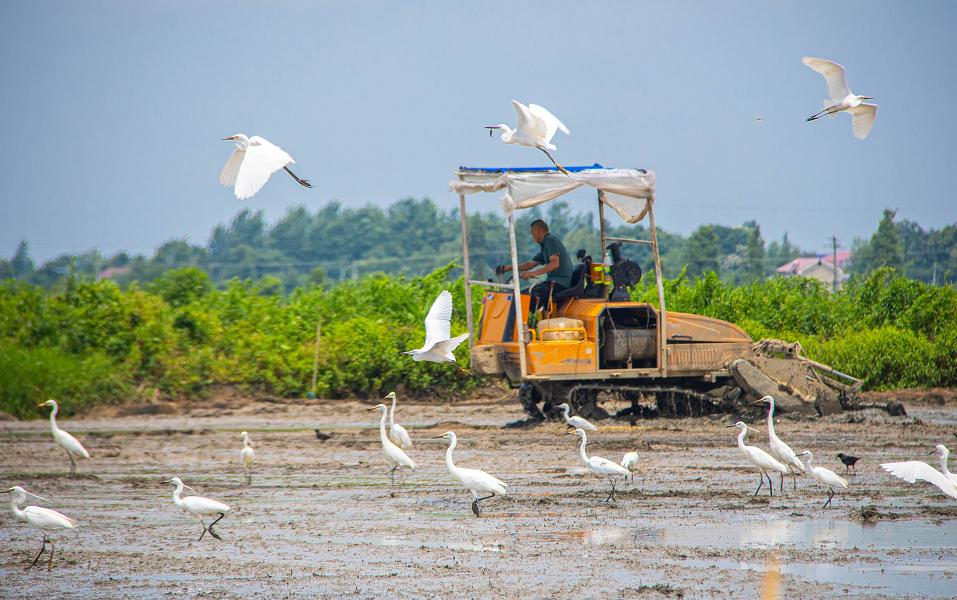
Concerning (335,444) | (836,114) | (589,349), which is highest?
(836,114)

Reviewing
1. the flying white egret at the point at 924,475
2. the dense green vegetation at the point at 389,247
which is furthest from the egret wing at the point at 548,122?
the dense green vegetation at the point at 389,247

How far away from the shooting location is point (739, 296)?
21.4 meters

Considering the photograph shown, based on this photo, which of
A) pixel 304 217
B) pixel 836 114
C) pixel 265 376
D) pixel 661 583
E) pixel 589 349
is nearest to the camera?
pixel 661 583

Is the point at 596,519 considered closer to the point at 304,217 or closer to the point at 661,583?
the point at 661,583

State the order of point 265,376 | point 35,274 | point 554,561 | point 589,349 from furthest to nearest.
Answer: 1. point 35,274
2. point 265,376
3. point 589,349
4. point 554,561

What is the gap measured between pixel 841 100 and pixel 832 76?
275 millimetres

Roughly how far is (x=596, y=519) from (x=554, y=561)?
5.08 feet

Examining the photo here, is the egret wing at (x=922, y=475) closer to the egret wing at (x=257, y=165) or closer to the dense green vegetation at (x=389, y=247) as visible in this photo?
the egret wing at (x=257, y=165)

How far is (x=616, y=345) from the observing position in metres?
14.9

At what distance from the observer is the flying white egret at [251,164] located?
1047 cm

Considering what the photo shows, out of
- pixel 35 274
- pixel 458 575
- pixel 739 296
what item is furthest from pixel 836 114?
pixel 35 274

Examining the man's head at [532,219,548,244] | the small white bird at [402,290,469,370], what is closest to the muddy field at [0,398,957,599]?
the small white bird at [402,290,469,370]

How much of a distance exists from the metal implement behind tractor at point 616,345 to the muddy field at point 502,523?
0.46 meters

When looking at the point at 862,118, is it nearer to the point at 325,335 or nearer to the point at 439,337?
the point at 439,337
